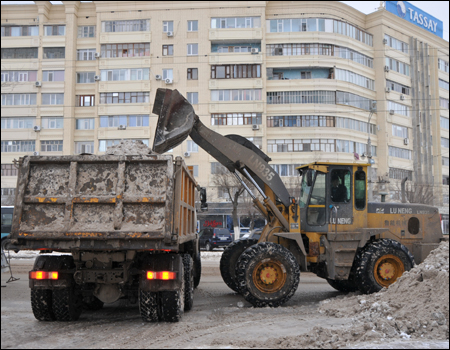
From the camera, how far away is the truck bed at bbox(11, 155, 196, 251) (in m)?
6.81

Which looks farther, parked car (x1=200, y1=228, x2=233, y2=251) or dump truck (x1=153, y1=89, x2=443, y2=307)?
parked car (x1=200, y1=228, x2=233, y2=251)

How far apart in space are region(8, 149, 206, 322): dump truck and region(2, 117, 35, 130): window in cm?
4311

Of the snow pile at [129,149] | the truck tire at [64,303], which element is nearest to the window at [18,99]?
the snow pile at [129,149]

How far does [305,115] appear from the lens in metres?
44.1

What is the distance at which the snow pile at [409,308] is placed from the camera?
646cm

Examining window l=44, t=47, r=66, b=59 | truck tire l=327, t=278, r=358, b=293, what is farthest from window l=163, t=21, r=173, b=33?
truck tire l=327, t=278, r=358, b=293

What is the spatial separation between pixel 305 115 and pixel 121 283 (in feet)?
127

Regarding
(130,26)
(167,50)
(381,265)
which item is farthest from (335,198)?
(130,26)

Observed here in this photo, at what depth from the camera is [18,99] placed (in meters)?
47.1

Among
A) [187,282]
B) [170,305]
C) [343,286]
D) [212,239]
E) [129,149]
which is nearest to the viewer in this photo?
[170,305]

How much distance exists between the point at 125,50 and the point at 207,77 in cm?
868

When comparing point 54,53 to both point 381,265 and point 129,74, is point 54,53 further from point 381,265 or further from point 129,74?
point 381,265

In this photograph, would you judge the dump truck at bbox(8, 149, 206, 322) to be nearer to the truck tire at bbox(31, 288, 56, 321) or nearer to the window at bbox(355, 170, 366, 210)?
the truck tire at bbox(31, 288, 56, 321)

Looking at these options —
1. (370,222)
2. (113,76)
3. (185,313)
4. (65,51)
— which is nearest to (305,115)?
(113,76)
